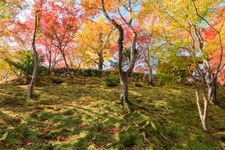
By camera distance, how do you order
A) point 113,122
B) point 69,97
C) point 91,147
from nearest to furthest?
point 91,147, point 113,122, point 69,97

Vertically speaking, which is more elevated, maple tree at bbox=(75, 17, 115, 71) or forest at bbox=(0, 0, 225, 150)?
maple tree at bbox=(75, 17, 115, 71)

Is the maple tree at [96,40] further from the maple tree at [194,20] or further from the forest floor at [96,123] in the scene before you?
the maple tree at [194,20]

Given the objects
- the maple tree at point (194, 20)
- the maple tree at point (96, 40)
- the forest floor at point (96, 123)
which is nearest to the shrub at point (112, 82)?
the forest floor at point (96, 123)

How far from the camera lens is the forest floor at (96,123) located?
16844 millimetres

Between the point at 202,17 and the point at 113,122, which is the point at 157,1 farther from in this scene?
the point at 113,122

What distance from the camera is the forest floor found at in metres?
16.8

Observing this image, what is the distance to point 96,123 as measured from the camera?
18625 mm

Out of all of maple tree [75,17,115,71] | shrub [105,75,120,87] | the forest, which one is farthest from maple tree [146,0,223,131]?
maple tree [75,17,115,71]

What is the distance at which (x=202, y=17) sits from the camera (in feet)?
65.4

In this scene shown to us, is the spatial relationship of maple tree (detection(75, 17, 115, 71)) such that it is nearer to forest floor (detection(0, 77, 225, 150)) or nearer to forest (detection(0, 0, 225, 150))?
forest (detection(0, 0, 225, 150))

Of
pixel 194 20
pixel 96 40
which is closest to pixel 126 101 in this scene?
pixel 194 20

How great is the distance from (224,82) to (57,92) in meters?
25.5

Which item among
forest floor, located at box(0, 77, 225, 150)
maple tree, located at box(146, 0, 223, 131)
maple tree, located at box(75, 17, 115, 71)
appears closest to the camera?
forest floor, located at box(0, 77, 225, 150)

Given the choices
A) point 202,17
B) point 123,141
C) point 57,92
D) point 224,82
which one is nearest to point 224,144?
point 123,141
